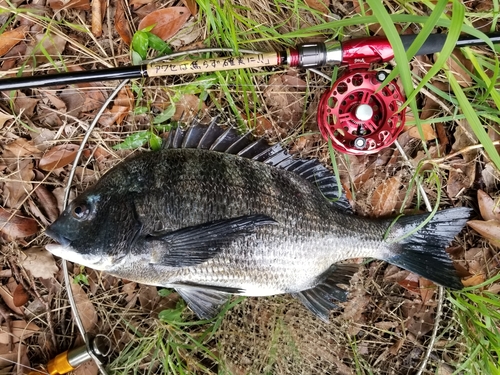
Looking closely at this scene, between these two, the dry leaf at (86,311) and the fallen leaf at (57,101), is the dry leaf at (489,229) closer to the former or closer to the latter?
the dry leaf at (86,311)

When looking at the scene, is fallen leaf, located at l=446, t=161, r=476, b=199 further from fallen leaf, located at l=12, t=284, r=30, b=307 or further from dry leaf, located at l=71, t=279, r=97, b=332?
fallen leaf, located at l=12, t=284, r=30, b=307

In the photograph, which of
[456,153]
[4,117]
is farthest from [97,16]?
[456,153]

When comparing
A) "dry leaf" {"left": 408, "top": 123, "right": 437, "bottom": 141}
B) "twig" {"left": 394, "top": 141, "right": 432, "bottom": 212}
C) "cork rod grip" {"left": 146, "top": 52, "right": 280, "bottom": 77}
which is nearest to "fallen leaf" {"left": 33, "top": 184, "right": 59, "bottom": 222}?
"cork rod grip" {"left": 146, "top": 52, "right": 280, "bottom": 77}

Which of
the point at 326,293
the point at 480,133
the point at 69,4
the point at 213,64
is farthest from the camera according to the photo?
the point at 69,4

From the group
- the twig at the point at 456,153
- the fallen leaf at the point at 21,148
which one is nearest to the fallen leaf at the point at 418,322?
the twig at the point at 456,153

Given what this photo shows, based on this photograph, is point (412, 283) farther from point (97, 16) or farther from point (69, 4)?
point (69, 4)

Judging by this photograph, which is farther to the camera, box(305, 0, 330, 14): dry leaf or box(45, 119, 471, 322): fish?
box(305, 0, 330, 14): dry leaf
